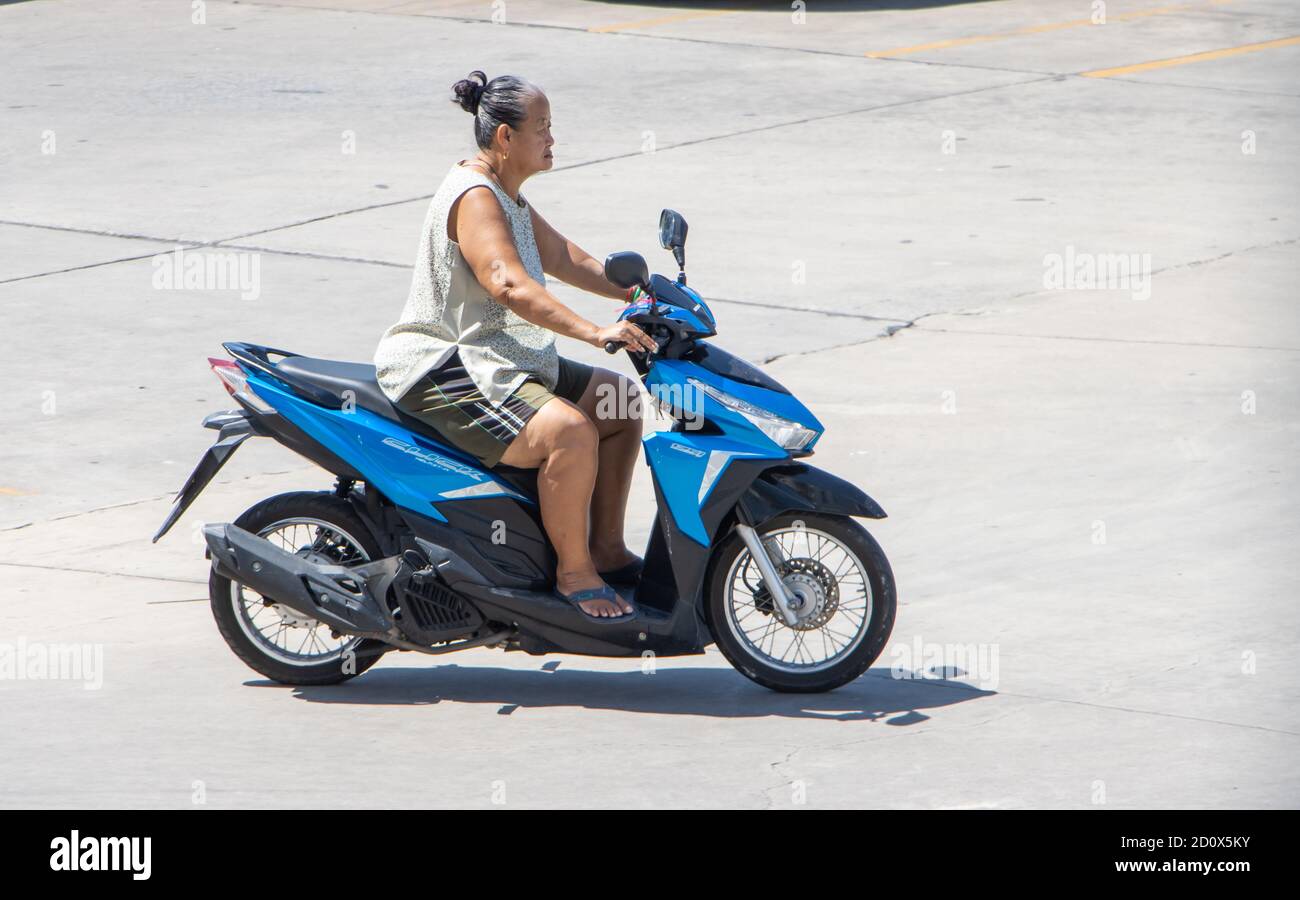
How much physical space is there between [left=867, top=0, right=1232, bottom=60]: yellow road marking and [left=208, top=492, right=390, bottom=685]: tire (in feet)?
40.5

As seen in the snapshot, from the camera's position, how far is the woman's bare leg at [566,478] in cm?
549

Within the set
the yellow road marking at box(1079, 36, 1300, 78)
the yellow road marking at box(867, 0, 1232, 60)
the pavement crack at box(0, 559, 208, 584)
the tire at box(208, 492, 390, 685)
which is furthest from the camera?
the yellow road marking at box(867, 0, 1232, 60)

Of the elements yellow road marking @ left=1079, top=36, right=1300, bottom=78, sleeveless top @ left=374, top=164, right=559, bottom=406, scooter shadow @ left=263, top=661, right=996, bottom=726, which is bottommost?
scooter shadow @ left=263, top=661, right=996, bottom=726

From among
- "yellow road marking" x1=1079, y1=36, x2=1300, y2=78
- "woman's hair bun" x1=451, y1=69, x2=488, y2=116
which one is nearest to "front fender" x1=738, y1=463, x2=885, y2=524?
"woman's hair bun" x1=451, y1=69, x2=488, y2=116

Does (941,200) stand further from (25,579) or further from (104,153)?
(25,579)

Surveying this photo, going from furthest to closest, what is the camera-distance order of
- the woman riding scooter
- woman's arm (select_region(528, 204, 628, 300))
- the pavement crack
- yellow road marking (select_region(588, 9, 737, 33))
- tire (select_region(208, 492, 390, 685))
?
1. yellow road marking (select_region(588, 9, 737, 33))
2. the pavement crack
3. woman's arm (select_region(528, 204, 628, 300))
4. tire (select_region(208, 492, 390, 685))
5. the woman riding scooter

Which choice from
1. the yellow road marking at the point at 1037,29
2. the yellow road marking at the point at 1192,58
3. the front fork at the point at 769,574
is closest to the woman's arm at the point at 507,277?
the front fork at the point at 769,574

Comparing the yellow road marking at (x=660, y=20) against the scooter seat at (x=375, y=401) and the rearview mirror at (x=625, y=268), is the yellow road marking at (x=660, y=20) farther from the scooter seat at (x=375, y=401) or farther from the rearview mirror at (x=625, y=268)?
the rearview mirror at (x=625, y=268)

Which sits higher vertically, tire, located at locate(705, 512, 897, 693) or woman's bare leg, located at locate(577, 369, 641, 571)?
woman's bare leg, located at locate(577, 369, 641, 571)

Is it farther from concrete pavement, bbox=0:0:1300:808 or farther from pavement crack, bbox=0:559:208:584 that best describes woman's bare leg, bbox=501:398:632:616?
pavement crack, bbox=0:559:208:584

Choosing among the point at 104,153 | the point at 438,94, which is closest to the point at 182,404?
the point at 104,153

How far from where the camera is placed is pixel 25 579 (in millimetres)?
6730

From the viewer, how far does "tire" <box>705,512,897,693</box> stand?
18.2 feet

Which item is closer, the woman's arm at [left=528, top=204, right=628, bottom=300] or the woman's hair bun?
the woman's hair bun
